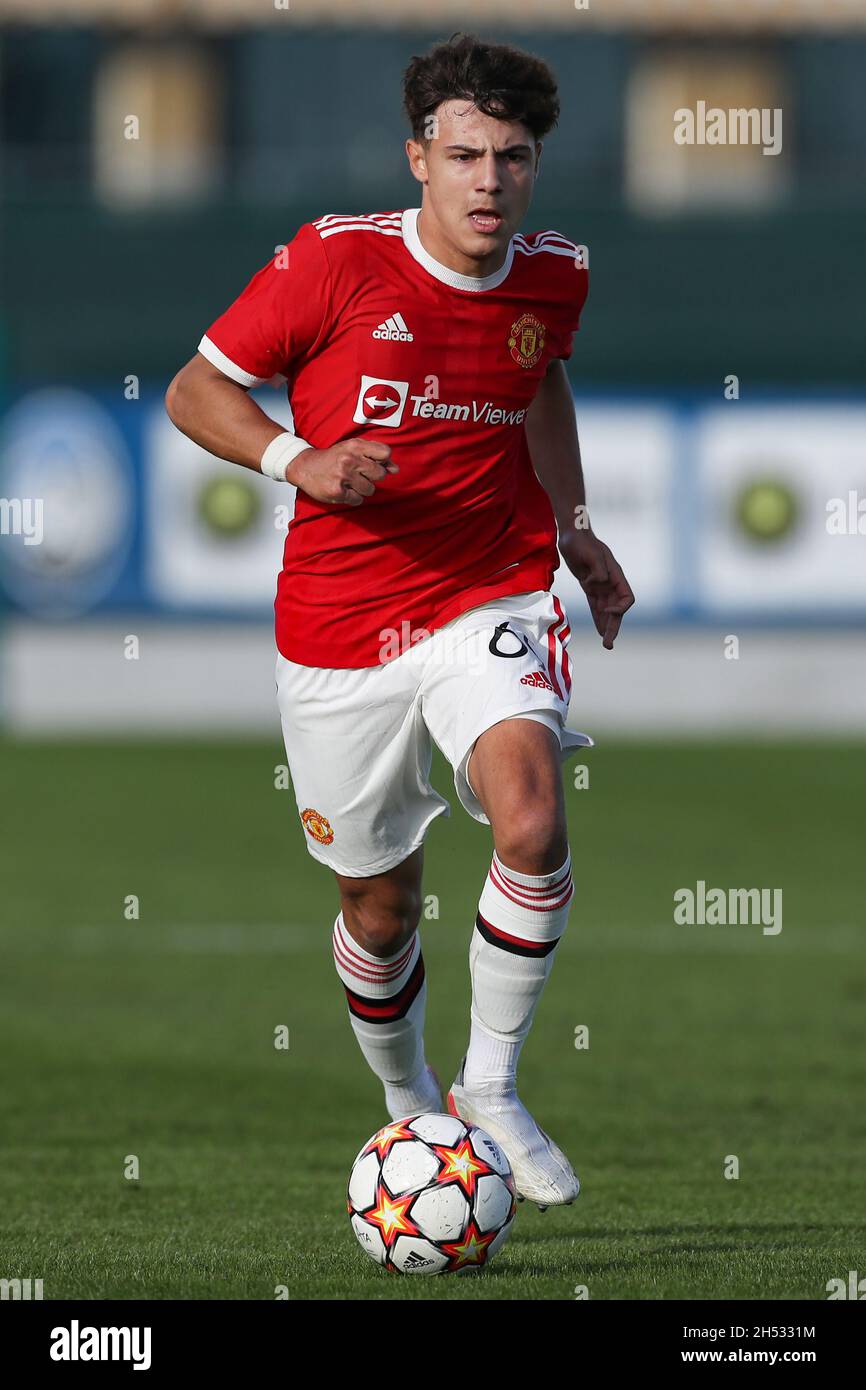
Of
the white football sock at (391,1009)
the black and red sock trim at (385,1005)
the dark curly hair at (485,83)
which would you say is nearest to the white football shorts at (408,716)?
the white football sock at (391,1009)

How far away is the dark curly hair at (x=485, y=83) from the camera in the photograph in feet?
17.5

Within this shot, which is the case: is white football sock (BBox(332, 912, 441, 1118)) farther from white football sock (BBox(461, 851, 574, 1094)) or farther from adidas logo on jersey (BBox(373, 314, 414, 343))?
adidas logo on jersey (BBox(373, 314, 414, 343))

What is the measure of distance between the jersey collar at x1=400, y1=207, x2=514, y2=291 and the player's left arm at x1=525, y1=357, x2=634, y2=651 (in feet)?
1.12

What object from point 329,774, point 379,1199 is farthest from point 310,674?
point 379,1199

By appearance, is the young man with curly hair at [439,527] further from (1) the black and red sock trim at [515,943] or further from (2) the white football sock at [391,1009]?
(2) the white football sock at [391,1009]

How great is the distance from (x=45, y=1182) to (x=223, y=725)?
14059 millimetres

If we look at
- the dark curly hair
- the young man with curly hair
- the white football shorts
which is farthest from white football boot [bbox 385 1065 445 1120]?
the dark curly hair

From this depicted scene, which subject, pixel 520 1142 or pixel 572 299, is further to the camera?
pixel 572 299

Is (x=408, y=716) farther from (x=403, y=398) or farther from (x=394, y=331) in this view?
(x=394, y=331)

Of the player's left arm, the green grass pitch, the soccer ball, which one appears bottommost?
the green grass pitch

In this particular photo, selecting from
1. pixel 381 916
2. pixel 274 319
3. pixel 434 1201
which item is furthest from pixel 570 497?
pixel 434 1201

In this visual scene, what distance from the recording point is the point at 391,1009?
6129mm

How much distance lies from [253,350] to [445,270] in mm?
488

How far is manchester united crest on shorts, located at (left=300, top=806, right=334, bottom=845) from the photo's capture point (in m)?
5.79
